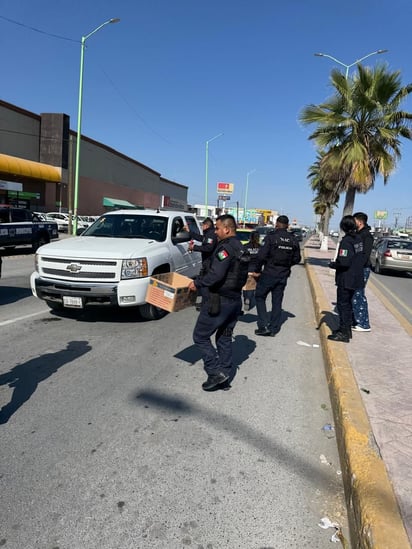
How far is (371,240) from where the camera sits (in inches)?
261

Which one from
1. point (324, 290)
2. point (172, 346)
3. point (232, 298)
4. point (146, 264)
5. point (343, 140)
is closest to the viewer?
point (232, 298)

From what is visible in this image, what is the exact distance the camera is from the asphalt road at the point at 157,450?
244 centimetres

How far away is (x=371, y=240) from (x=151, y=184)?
65593 mm

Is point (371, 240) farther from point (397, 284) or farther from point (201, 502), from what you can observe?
point (397, 284)

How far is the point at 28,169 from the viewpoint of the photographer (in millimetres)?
35125

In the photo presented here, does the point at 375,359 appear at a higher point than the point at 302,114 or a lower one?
lower

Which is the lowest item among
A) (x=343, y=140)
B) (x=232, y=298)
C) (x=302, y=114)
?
(x=232, y=298)

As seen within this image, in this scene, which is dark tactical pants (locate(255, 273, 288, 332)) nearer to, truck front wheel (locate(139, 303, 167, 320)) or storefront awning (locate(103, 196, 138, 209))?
truck front wheel (locate(139, 303, 167, 320))

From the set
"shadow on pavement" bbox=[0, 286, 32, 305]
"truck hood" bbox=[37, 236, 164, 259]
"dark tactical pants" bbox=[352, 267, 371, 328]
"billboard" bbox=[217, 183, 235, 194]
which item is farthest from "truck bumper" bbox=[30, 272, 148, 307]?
"billboard" bbox=[217, 183, 235, 194]

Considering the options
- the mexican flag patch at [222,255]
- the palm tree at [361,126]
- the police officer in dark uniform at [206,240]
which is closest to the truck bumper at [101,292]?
the police officer in dark uniform at [206,240]

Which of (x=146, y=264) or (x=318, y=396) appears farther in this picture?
(x=146, y=264)

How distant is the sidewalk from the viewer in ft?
7.66

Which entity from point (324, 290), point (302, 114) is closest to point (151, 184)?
point (302, 114)

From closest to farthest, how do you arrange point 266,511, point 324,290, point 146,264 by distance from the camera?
point 266,511, point 146,264, point 324,290
